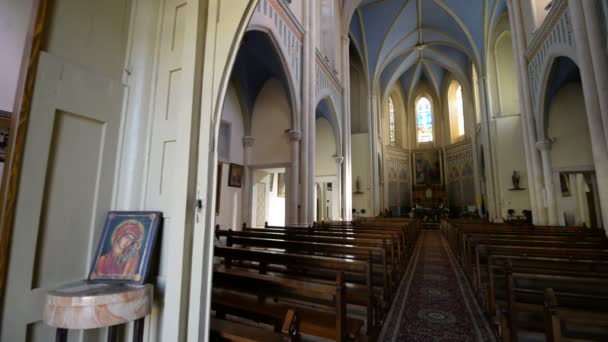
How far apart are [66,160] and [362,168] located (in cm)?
1512

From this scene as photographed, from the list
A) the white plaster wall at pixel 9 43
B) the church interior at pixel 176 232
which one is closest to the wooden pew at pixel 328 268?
the church interior at pixel 176 232

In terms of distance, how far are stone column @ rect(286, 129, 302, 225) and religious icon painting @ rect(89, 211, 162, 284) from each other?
209 inches

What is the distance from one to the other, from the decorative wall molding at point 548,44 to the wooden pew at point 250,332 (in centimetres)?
851

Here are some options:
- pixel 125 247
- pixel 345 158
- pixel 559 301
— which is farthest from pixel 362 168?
pixel 125 247

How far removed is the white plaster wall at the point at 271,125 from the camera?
7.95 m

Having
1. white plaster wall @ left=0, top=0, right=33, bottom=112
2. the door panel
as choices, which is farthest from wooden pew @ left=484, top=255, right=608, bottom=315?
white plaster wall @ left=0, top=0, right=33, bottom=112

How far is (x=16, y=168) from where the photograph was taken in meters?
1.32

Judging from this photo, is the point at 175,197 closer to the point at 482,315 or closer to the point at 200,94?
the point at 200,94

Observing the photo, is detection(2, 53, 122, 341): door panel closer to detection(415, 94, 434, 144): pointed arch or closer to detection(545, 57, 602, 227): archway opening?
detection(545, 57, 602, 227): archway opening

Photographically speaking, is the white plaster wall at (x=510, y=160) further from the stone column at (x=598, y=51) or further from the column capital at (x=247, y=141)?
the column capital at (x=247, y=141)

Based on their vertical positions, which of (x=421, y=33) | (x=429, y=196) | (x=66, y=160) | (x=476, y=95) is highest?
(x=421, y=33)

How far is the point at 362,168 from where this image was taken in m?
15.9

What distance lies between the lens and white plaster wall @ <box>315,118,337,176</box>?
1121cm

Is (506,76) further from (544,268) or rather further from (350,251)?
(350,251)
